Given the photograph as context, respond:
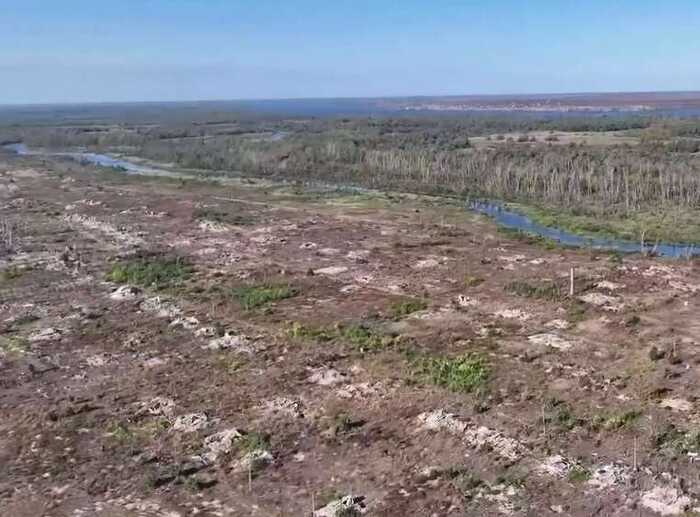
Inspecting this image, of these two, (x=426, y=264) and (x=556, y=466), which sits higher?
(x=426, y=264)

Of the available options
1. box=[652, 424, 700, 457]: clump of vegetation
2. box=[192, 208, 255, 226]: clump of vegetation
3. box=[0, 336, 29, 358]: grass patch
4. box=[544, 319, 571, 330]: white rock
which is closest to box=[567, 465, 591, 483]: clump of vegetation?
box=[652, 424, 700, 457]: clump of vegetation

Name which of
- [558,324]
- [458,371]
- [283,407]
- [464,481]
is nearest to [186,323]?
[283,407]

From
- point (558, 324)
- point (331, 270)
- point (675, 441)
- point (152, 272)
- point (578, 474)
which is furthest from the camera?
point (331, 270)

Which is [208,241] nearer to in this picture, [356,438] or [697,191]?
[356,438]

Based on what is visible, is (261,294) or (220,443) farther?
(261,294)

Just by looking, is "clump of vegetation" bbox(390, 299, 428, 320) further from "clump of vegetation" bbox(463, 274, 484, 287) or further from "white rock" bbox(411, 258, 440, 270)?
"white rock" bbox(411, 258, 440, 270)

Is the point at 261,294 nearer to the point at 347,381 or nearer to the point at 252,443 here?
the point at 347,381
